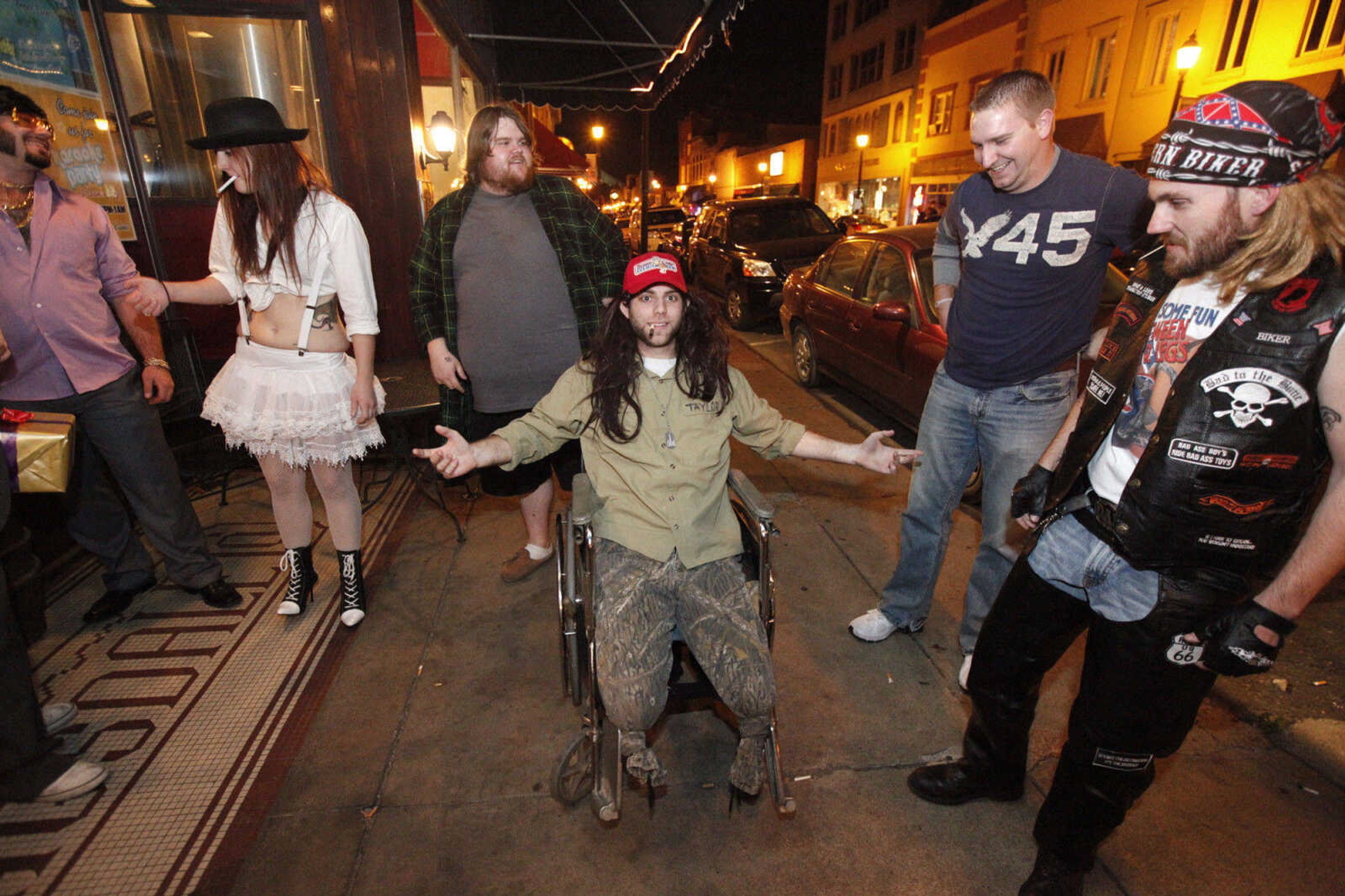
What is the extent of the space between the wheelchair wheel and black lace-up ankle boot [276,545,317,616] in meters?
1.80

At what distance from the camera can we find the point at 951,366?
2674 mm

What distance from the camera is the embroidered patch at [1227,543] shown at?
1.44 metres

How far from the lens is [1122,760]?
167cm

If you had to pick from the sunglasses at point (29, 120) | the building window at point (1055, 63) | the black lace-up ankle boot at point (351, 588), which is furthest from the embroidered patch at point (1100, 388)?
the building window at point (1055, 63)

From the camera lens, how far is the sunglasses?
2465mm

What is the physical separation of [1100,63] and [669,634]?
2086 cm

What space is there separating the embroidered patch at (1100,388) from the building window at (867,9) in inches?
1320

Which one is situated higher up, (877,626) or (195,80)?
(195,80)

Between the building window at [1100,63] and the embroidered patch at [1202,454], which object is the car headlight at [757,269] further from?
the building window at [1100,63]

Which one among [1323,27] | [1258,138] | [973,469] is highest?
[1323,27]

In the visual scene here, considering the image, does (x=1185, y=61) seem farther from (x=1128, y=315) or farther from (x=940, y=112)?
(x=1128, y=315)

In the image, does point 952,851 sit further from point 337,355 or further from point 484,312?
point 337,355

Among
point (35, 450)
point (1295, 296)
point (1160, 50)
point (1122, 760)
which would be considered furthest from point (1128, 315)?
point (1160, 50)

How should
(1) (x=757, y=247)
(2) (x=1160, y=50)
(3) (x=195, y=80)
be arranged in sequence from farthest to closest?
(2) (x=1160, y=50) → (1) (x=757, y=247) → (3) (x=195, y=80)
